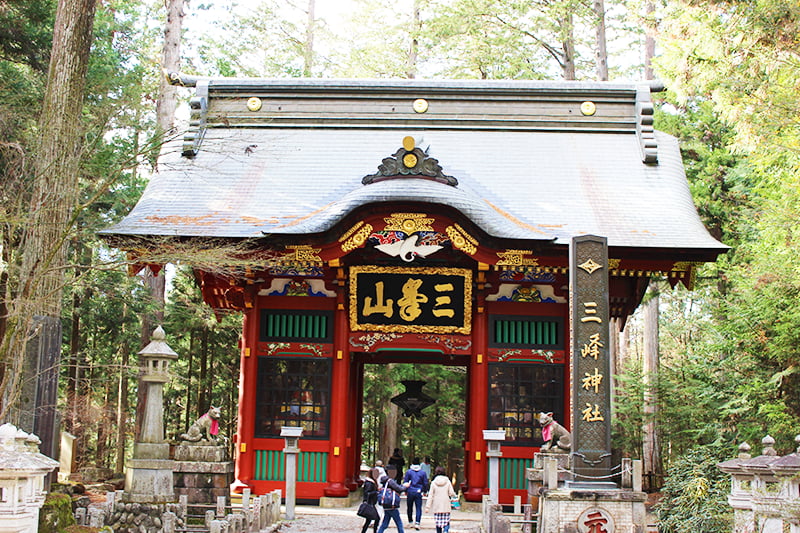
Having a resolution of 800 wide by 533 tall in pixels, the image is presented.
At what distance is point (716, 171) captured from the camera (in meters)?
18.9

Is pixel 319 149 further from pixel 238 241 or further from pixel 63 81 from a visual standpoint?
pixel 63 81

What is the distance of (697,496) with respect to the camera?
13352 mm

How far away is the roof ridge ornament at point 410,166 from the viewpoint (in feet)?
45.0

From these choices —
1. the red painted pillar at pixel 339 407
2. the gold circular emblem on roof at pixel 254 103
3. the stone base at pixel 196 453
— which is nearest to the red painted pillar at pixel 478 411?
the red painted pillar at pixel 339 407

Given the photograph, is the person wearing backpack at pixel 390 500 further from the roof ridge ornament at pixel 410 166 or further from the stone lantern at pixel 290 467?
the roof ridge ornament at pixel 410 166

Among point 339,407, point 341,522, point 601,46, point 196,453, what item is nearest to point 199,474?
point 196,453

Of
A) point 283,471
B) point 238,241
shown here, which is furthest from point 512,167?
point 283,471

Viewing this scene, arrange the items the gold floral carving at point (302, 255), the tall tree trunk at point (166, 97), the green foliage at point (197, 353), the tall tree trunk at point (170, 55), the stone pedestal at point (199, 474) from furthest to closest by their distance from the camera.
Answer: the green foliage at point (197, 353), the tall tree trunk at point (170, 55), the tall tree trunk at point (166, 97), the gold floral carving at point (302, 255), the stone pedestal at point (199, 474)

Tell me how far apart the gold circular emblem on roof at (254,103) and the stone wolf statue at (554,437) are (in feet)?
27.7

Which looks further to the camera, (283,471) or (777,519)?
(283,471)

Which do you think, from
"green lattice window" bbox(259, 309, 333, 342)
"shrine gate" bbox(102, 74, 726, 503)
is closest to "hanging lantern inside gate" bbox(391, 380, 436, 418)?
"shrine gate" bbox(102, 74, 726, 503)

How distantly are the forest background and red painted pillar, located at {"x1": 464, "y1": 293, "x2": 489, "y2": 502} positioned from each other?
10.1ft

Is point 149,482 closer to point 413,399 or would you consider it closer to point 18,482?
point 18,482

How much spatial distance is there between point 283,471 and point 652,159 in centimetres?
865
